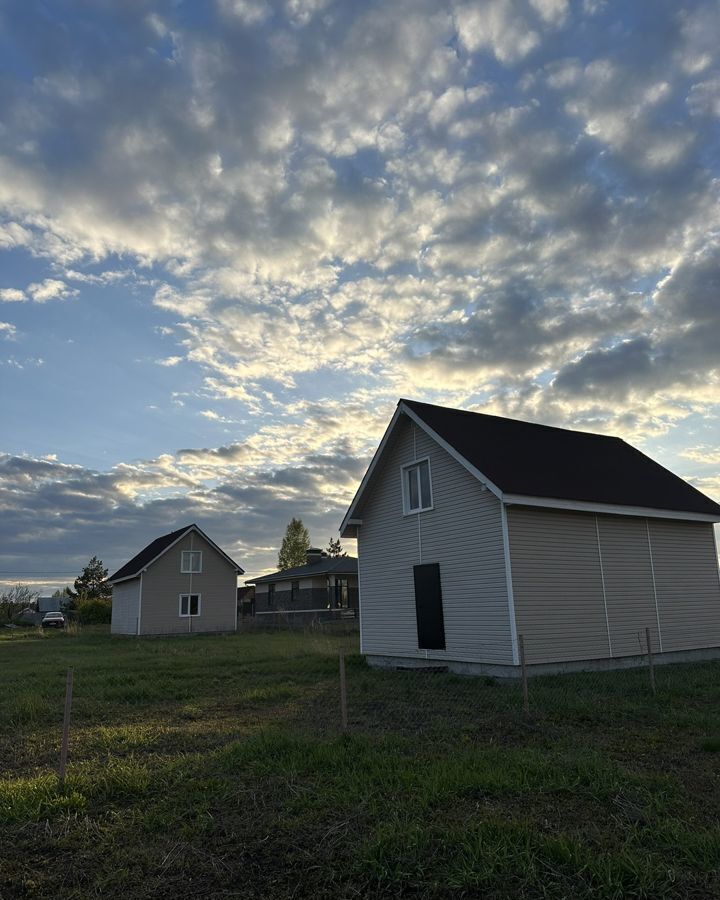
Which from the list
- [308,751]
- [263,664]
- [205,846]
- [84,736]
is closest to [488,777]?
[308,751]

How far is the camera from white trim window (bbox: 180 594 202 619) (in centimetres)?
3734

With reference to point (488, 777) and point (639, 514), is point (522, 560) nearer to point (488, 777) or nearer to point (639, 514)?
point (639, 514)

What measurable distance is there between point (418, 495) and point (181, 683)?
23.2ft

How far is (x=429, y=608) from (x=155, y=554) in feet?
85.6

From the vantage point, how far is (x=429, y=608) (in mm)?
15789

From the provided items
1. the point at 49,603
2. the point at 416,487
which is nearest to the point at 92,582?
the point at 49,603

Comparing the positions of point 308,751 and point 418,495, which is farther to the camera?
point 418,495

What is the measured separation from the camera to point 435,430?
15570 millimetres

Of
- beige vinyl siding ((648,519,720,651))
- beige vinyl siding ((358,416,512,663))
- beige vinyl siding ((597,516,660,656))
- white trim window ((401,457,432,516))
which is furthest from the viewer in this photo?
white trim window ((401,457,432,516))

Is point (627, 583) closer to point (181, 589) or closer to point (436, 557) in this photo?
point (436, 557)

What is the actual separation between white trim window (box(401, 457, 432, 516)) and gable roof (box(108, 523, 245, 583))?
908 inches

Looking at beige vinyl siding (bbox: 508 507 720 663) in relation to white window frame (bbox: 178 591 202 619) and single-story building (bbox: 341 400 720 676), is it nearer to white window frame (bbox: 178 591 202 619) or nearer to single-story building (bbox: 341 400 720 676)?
single-story building (bbox: 341 400 720 676)

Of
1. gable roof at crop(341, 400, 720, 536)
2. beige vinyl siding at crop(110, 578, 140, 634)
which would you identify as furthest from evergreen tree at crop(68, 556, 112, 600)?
gable roof at crop(341, 400, 720, 536)

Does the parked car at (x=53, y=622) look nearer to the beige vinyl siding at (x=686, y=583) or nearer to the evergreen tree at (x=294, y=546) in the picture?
the evergreen tree at (x=294, y=546)
